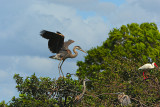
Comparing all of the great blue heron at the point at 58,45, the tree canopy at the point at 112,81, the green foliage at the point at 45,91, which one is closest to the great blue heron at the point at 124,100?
the tree canopy at the point at 112,81

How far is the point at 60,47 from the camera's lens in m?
14.3

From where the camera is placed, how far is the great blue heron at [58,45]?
13392mm

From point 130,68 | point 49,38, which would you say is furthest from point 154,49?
point 49,38

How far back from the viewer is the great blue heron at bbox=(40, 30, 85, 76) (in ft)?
43.9

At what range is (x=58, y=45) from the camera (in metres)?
14.1

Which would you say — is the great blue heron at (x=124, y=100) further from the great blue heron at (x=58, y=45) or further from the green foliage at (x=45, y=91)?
the great blue heron at (x=58, y=45)

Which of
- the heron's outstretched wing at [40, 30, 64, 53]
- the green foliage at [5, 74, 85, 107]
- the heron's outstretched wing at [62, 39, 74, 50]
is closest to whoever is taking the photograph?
the green foliage at [5, 74, 85, 107]

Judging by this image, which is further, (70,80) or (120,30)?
(120,30)

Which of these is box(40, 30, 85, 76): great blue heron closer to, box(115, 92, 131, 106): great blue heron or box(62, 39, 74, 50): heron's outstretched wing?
box(62, 39, 74, 50): heron's outstretched wing

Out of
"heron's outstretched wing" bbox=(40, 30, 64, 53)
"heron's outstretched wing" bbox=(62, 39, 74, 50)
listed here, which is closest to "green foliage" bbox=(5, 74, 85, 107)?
"heron's outstretched wing" bbox=(40, 30, 64, 53)

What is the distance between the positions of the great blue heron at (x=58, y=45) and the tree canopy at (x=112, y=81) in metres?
1.17

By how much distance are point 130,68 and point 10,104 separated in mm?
7867

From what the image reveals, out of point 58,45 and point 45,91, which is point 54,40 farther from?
point 45,91

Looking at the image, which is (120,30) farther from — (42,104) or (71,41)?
(42,104)
